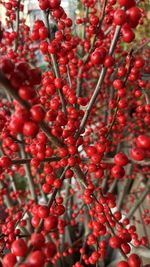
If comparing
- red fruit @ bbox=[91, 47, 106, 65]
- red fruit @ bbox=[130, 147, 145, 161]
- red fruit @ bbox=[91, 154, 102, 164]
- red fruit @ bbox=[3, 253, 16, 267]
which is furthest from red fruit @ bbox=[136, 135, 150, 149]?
red fruit @ bbox=[3, 253, 16, 267]

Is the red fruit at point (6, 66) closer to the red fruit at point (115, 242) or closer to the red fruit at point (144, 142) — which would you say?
the red fruit at point (144, 142)

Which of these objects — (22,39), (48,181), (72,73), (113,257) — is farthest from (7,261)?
(22,39)

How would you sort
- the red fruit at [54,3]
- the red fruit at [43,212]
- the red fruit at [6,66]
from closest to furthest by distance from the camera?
the red fruit at [6,66]
the red fruit at [43,212]
the red fruit at [54,3]

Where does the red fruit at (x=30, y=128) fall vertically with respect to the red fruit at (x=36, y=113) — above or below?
below

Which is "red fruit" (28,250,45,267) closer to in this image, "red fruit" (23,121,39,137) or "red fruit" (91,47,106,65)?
"red fruit" (23,121,39,137)

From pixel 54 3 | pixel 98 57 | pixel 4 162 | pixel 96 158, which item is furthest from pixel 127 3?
pixel 4 162

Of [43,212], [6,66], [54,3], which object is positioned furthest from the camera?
[54,3]

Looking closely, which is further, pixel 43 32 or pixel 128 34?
pixel 43 32

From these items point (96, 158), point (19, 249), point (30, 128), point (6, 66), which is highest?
point (6, 66)

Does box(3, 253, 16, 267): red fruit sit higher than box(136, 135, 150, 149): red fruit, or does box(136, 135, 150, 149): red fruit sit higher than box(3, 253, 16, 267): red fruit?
box(136, 135, 150, 149): red fruit

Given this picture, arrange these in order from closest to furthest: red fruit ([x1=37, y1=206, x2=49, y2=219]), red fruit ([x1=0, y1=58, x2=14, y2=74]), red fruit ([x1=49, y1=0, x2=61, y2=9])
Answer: red fruit ([x1=0, y1=58, x2=14, y2=74])
red fruit ([x1=37, y1=206, x2=49, y2=219])
red fruit ([x1=49, y1=0, x2=61, y2=9])

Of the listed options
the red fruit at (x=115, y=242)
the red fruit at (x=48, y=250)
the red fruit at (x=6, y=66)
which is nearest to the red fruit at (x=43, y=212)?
the red fruit at (x=48, y=250)

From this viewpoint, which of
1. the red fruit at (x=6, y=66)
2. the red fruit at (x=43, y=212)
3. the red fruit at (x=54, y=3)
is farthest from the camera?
the red fruit at (x=54, y=3)

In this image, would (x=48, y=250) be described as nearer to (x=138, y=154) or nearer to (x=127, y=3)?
(x=138, y=154)
